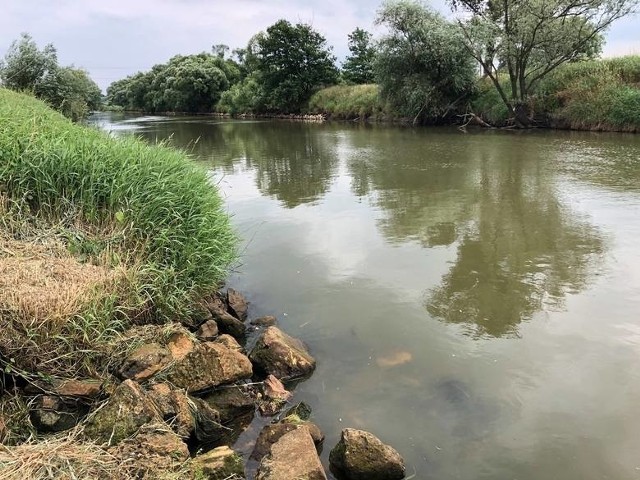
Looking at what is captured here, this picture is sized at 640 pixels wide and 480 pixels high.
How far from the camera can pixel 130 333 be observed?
4.73m

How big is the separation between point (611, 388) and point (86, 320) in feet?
15.5

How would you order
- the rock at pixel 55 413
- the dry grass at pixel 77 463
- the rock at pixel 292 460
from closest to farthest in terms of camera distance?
the dry grass at pixel 77 463 → the rock at pixel 292 460 → the rock at pixel 55 413

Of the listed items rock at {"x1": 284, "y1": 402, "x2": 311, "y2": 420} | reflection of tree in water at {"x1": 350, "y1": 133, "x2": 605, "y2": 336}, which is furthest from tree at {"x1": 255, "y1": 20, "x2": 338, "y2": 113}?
rock at {"x1": 284, "y1": 402, "x2": 311, "y2": 420}

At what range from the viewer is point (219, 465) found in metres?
3.54

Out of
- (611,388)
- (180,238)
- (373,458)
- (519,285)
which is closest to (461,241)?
(519,285)

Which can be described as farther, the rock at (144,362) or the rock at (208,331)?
the rock at (208,331)

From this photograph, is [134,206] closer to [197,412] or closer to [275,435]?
[197,412]

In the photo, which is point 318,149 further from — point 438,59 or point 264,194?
point 438,59

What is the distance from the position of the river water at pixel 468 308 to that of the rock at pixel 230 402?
58cm

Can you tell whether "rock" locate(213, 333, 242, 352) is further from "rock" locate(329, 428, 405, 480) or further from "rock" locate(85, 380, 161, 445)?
"rock" locate(329, 428, 405, 480)

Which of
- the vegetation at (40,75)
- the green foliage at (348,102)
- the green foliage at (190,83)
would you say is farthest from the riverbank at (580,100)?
the green foliage at (190,83)

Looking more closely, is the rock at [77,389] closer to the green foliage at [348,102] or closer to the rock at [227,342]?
the rock at [227,342]

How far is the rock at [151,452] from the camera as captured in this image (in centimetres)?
327

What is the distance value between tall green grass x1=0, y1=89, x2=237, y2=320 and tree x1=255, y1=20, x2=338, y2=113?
45.2 m
